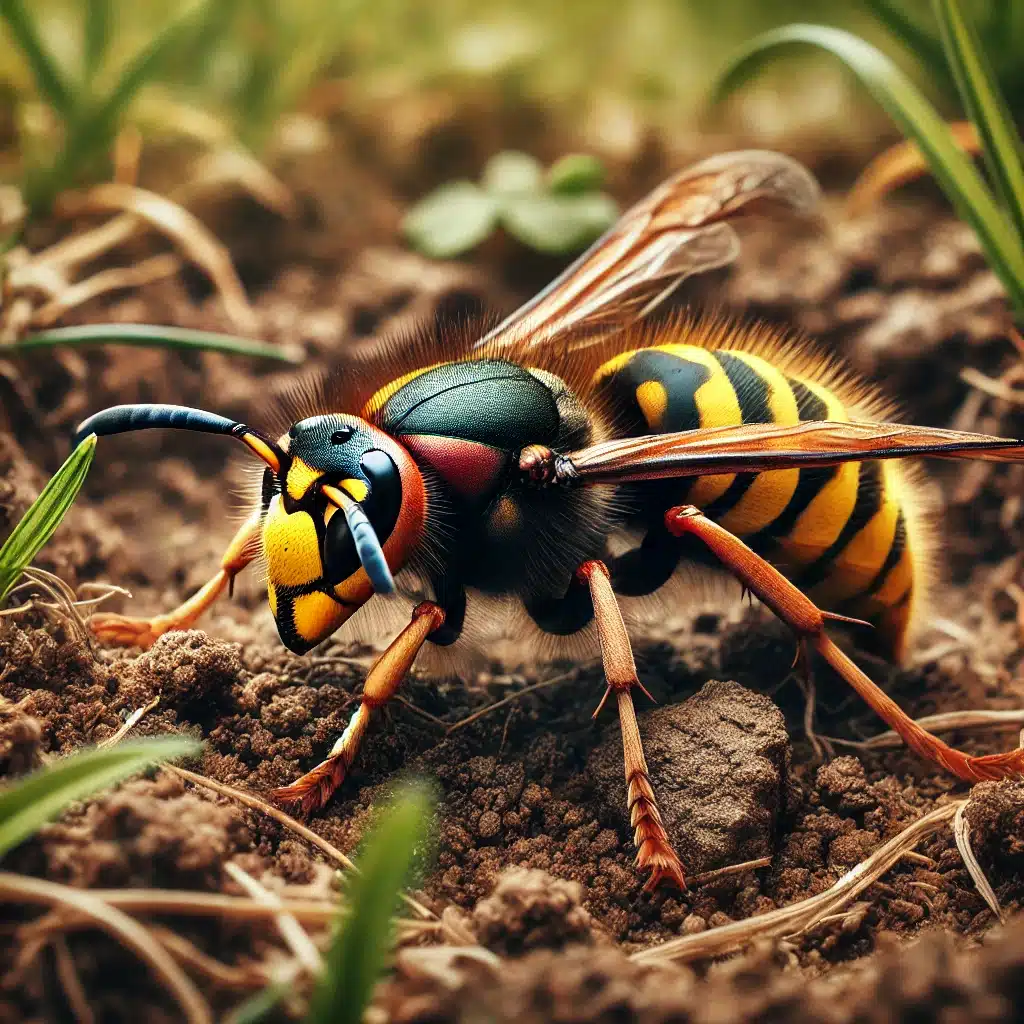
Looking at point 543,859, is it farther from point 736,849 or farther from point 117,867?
point 117,867

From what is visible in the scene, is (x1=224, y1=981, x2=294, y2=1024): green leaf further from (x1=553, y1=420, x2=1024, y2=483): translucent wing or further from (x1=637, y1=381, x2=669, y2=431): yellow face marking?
(x1=637, y1=381, x2=669, y2=431): yellow face marking

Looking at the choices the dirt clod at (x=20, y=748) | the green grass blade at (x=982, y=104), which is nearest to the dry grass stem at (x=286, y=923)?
the dirt clod at (x=20, y=748)

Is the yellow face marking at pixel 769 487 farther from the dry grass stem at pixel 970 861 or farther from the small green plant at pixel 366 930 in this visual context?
the small green plant at pixel 366 930

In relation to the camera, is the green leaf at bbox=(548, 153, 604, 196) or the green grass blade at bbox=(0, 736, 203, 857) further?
the green leaf at bbox=(548, 153, 604, 196)

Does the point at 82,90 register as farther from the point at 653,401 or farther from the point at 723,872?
the point at 723,872

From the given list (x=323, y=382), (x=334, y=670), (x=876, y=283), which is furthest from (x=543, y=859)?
(x=876, y=283)

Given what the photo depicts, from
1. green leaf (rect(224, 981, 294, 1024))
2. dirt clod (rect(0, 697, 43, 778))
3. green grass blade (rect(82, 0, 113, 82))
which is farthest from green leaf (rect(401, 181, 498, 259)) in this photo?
green leaf (rect(224, 981, 294, 1024))
